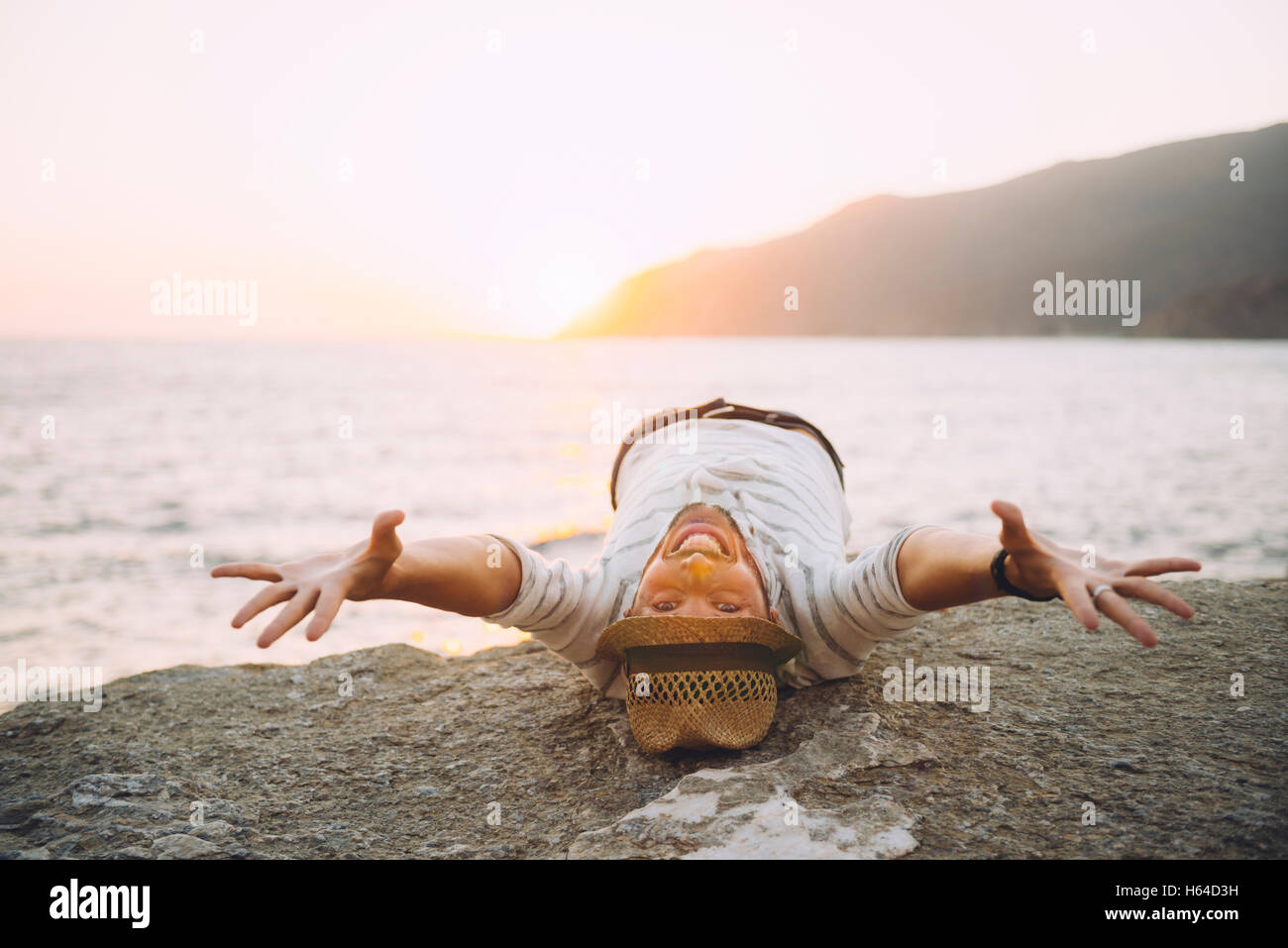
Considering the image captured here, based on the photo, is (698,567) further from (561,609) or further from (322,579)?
(322,579)

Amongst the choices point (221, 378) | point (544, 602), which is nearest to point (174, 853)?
point (544, 602)

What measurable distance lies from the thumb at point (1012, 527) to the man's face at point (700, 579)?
0.84m

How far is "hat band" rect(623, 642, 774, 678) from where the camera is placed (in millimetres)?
2590

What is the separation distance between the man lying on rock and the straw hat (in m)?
0.02

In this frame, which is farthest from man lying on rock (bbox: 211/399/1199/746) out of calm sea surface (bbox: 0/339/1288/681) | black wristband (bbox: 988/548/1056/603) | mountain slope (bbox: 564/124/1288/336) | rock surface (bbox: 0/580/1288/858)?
mountain slope (bbox: 564/124/1288/336)

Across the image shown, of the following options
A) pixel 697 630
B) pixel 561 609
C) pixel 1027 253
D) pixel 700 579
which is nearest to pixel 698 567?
pixel 700 579

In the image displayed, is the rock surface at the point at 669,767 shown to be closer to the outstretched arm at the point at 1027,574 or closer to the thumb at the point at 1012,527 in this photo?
the outstretched arm at the point at 1027,574

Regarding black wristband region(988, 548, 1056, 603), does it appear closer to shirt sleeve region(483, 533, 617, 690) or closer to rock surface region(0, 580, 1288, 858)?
rock surface region(0, 580, 1288, 858)

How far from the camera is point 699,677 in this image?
2.59 meters

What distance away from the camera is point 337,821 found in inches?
97.3

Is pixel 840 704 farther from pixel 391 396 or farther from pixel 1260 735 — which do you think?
pixel 391 396

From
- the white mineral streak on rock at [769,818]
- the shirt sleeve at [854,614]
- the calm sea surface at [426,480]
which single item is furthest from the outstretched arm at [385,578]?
the calm sea surface at [426,480]

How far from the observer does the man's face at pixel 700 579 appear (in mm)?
2684

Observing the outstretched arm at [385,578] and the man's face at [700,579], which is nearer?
the outstretched arm at [385,578]
